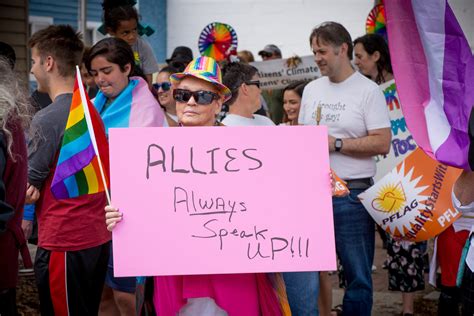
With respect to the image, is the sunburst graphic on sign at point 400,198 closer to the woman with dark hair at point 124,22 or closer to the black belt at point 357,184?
the black belt at point 357,184

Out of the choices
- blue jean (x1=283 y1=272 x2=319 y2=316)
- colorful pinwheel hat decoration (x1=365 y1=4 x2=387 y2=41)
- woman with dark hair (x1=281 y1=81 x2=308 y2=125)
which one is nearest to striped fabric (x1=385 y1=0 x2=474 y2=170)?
blue jean (x1=283 y1=272 x2=319 y2=316)

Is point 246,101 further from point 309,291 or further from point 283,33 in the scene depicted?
point 283,33

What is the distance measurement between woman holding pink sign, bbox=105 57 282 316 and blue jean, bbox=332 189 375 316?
165cm

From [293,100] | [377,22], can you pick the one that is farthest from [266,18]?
[293,100]

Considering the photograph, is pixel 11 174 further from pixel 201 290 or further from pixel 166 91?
pixel 166 91

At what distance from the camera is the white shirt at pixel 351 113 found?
16.0 ft

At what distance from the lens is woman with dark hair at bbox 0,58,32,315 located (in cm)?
302

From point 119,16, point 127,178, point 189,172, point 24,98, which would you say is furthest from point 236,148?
point 119,16

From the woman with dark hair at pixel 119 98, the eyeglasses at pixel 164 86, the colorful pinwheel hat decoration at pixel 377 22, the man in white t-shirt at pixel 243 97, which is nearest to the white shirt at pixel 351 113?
the man in white t-shirt at pixel 243 97

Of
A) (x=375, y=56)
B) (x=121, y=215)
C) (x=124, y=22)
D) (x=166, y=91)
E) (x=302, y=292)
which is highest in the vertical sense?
(x=124, y=22)

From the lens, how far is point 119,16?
6129mm

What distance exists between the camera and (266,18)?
1421cm

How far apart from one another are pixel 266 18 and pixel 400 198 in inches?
383

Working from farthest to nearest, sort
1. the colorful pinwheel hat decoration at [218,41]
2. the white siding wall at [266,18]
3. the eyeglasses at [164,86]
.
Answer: the white siding wall at [266,18], the colorful pinwheel hat decoration at [218,41], the eyeglasses at [164,86]
